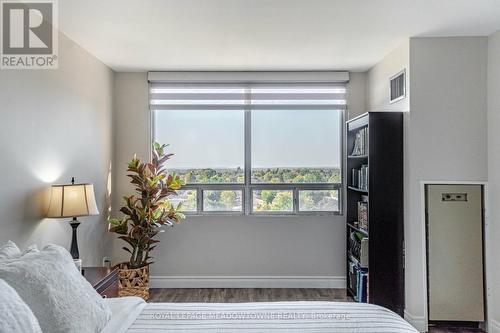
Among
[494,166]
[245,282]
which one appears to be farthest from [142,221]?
[494,166]

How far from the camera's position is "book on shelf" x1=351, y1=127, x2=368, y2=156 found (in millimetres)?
3445

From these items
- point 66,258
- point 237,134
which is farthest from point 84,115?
point 66,258

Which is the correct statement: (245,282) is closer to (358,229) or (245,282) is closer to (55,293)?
(358,229)

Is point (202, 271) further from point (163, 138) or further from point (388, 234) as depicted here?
point (388, 234)

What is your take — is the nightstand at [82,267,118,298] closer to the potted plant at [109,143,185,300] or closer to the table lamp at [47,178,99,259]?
the table lamp at [47,178,99,259]

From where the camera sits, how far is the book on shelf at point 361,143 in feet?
11.3

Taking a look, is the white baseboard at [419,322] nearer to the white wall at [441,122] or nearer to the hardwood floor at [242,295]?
the white wall at [441,122]

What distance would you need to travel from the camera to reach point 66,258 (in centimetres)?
172

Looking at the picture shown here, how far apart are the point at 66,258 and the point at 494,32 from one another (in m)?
3.71

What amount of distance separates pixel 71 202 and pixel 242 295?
2.20 meters

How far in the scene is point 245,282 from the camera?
13.7 feet

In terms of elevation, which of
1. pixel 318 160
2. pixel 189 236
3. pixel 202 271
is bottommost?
pixel 202 271

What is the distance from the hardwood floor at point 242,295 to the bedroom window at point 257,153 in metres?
0.93

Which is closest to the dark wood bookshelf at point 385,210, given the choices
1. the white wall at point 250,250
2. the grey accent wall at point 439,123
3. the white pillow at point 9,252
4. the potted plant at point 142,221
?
the grey accent wall at point 439,123
